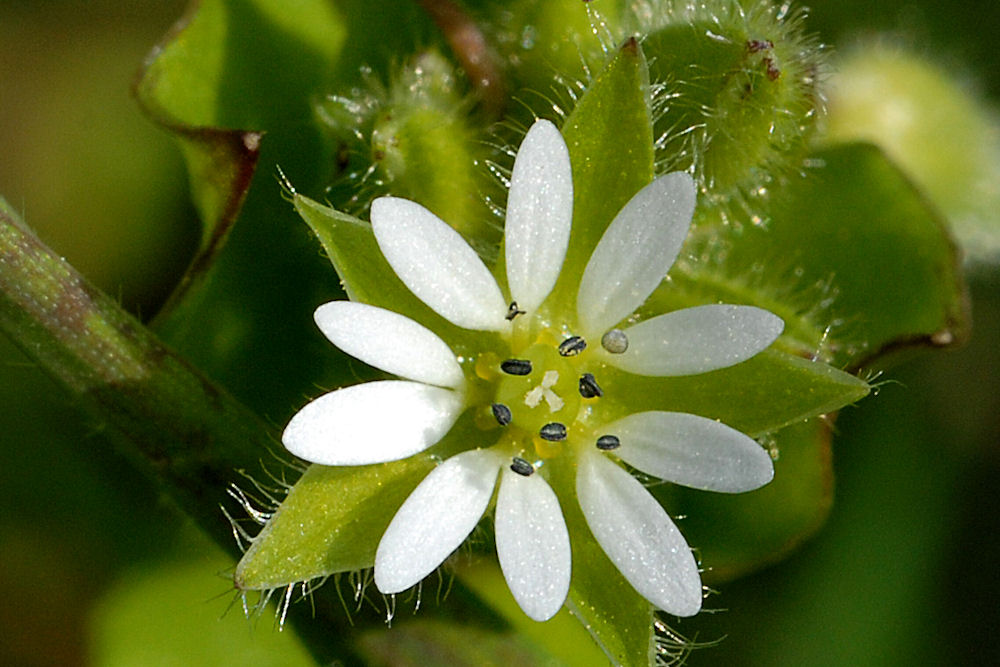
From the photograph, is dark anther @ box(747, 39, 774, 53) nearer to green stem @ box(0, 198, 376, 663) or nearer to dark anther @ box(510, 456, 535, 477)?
dark anther @ box(510, 456, 535, 477)

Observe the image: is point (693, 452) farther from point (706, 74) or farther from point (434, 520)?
point (706, 74)

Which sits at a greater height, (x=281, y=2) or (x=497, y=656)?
(x=281, y=2)

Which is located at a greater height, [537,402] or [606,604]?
[537,402]

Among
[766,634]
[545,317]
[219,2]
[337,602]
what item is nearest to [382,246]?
[545,317]

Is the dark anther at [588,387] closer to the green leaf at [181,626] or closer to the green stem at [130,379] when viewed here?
the green stem at [130,379]

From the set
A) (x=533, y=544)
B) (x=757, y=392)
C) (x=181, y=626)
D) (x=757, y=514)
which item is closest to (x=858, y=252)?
(x=757, y=514)

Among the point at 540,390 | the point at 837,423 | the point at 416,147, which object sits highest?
the point at 416,147

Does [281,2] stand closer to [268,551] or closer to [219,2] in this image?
[219,2]
